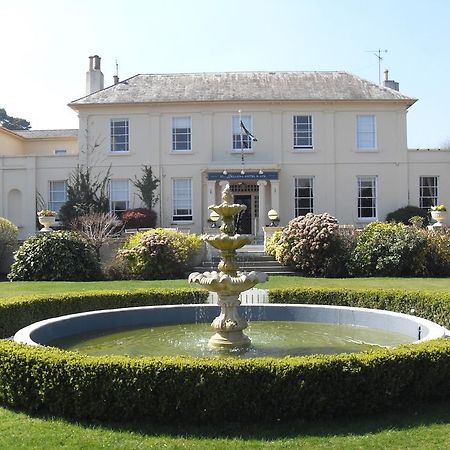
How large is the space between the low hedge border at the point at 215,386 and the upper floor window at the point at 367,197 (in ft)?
87.6

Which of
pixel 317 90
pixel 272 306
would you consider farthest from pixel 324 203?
pixel 272 306

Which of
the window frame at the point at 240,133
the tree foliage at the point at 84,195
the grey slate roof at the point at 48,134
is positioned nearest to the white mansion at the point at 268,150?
the window frame at the point at 240,133

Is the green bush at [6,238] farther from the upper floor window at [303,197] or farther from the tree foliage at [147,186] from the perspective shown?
the upper floor window at [303,197]

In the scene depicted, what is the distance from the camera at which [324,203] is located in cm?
3356

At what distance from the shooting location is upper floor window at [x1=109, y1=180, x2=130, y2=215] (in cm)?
3384

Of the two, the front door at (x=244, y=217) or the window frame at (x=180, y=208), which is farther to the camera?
the front door at (x=244, y=217)

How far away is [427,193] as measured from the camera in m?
33.8

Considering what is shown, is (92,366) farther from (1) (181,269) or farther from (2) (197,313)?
(1) (181,269)

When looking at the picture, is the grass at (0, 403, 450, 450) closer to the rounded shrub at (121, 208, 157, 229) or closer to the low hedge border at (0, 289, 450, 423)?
the low hedge border at (0, 289, 450, 423)

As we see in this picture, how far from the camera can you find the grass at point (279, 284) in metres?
19.1

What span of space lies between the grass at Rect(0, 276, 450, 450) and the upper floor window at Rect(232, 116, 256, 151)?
26.6m

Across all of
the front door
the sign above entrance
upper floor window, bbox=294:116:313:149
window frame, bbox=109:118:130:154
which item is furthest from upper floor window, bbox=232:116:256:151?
window frame, bbox=109:118:130:154

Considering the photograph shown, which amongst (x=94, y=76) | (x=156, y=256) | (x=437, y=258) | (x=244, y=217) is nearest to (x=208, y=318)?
(x=156, y=256)

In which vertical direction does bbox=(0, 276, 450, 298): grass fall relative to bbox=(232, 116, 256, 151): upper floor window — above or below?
below
